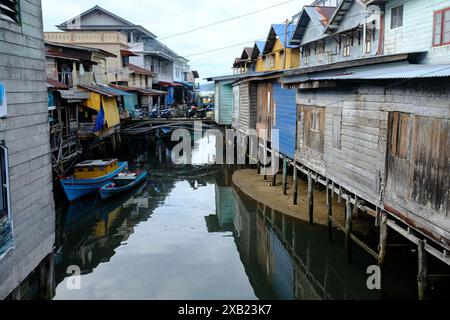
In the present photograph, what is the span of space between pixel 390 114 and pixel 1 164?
817 centimetres

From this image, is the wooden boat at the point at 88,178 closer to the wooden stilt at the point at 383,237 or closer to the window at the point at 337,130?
the window at the point at 337,130

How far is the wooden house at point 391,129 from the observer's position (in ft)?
26.6

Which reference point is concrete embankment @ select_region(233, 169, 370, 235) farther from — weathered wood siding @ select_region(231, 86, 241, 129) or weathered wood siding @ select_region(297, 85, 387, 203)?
weathered wood siding @ select_region(231, 86, 241, 129)

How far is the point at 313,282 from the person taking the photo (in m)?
12.0

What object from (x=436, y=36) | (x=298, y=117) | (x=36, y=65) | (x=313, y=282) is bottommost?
(x=313, y=282)

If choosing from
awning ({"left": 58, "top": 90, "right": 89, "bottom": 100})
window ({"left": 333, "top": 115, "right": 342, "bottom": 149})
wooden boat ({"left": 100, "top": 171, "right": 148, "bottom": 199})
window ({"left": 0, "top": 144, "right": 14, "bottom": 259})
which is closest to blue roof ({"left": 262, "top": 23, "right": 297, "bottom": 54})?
awning ({"left": 58, "top": 90, "right": 89, "bottom": 100})

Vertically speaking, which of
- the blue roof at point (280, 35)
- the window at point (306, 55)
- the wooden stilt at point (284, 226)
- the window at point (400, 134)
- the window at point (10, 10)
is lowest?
the wooden stilt at point (284, 226)

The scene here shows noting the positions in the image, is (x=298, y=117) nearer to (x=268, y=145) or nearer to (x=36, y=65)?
(x=268, y=145)

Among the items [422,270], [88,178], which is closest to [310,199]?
[422,270]

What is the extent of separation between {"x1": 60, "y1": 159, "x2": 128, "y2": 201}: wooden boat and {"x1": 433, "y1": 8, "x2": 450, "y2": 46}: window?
16.2 metres

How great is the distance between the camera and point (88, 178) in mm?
21344

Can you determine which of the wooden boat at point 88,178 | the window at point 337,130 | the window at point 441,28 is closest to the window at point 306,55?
the window at point 441,28

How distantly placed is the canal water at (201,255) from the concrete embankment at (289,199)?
46 centimetres
